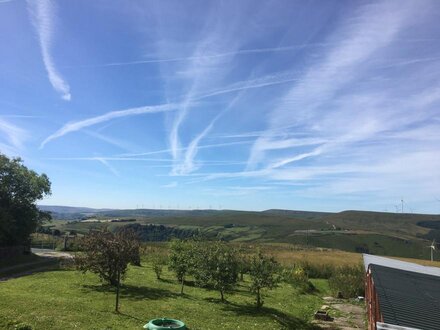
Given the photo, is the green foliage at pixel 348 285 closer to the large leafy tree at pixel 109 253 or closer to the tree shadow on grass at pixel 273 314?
the tree shadow on grass at pixel 273 314

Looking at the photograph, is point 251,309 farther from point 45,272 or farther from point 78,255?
point 45,272

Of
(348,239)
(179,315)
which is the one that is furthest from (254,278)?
(348,239)

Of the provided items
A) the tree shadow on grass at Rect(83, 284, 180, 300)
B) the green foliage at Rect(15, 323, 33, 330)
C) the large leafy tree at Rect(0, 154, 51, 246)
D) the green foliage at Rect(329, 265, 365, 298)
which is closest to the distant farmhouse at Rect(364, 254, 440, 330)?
the green foliage at Rect(15, 323, 33, 330)

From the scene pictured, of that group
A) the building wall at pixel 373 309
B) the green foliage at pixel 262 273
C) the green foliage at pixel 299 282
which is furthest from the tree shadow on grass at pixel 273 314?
the green foliage at pixel 299 282

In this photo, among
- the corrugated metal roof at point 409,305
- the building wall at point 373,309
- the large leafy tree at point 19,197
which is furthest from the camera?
the large leafy tree at point 19,197

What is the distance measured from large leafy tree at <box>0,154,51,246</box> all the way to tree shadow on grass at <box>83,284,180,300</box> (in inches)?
887

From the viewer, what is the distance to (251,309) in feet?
92.4

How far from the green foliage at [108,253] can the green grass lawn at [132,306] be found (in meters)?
1.74

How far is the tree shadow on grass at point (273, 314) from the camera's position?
1003 inches

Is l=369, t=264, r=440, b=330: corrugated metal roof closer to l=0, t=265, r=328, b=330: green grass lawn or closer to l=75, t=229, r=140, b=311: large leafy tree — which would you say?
l=0, t=265, r=328, b=330: green grass lawn

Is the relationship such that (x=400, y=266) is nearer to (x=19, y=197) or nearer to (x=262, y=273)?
(x=262, y=273)

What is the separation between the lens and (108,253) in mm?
26469

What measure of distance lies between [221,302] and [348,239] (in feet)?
557

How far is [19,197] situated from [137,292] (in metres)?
30.4
